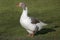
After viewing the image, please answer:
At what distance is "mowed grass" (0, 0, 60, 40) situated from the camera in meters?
7.14

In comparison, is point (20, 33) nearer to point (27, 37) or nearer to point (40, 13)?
point (27, 37)

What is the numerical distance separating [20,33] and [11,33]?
298 millimetres

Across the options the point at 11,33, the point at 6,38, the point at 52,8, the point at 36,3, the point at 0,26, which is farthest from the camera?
the point at 36,3

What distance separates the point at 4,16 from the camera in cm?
982

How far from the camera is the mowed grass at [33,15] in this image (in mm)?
7141

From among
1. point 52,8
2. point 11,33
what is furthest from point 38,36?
point 52,8

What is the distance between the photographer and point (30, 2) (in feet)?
41.0

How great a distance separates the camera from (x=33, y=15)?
9.98 meters

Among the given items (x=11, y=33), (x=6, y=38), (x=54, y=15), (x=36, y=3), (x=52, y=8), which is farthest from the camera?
(x=36, y=3)

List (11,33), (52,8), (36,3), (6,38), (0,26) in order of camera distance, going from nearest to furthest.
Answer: (6,38)
(11,33)
(0,26)
(52,8)
(36,3)

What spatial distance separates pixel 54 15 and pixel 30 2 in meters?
3.00

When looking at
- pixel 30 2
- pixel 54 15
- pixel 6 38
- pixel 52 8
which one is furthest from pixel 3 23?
pixel 30 2

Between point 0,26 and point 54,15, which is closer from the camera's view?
point 0,26

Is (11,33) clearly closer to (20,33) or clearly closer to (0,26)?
(20,33)
